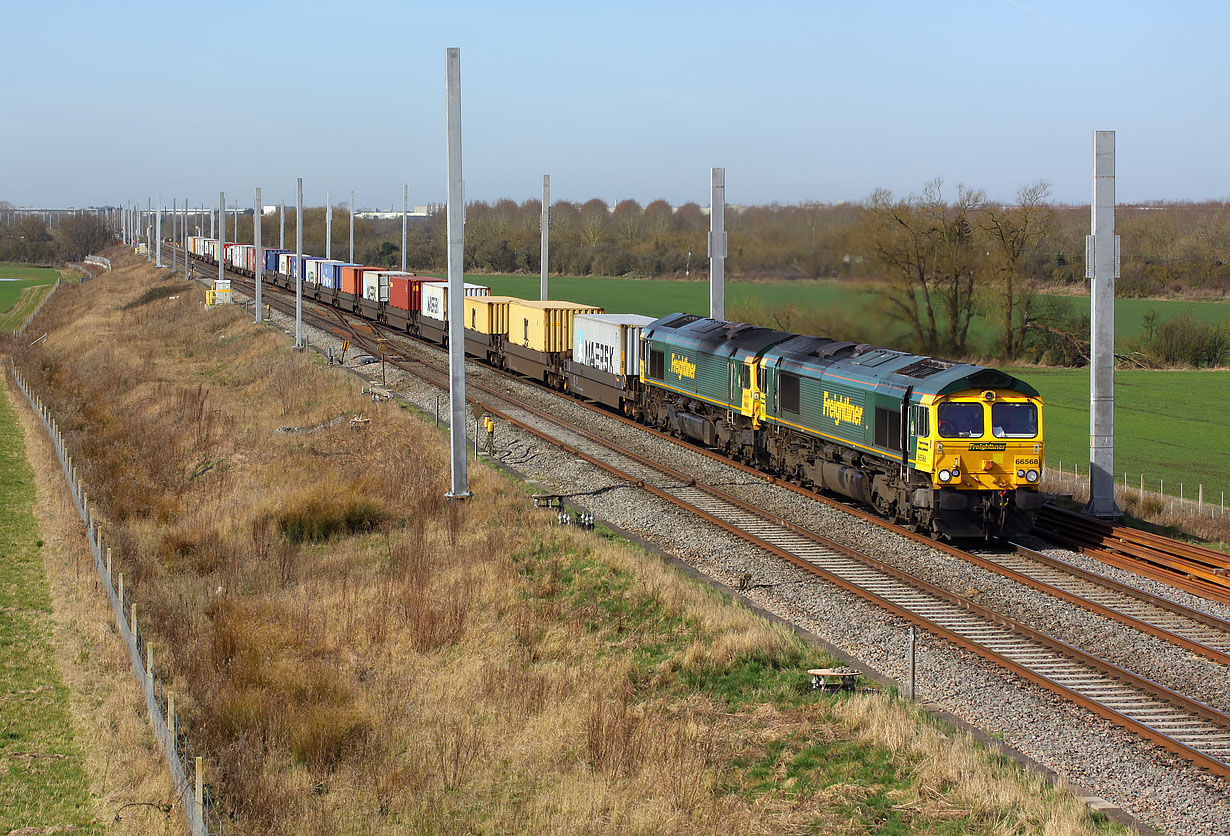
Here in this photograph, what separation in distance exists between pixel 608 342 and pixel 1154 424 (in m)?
22.1

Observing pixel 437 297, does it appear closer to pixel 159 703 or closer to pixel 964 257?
pixel 964 257

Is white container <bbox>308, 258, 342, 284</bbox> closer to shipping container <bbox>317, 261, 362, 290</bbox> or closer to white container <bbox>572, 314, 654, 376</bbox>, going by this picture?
shipping container <bbox>317, 261, 362, 290</bbox>

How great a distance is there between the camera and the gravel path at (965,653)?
36.4ft

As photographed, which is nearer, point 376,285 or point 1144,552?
point 1144,552

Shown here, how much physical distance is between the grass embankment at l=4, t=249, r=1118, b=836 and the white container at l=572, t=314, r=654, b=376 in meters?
7.83

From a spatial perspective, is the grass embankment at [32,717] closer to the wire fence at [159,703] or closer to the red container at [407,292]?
the wire fence at [159,703]

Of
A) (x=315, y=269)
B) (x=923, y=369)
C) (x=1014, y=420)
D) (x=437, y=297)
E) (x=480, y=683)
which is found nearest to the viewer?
(x=480, y=683)

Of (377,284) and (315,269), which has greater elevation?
(315,269)

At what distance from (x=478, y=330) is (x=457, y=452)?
2319 centimetres

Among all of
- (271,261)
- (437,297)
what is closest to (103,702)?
(437,297)

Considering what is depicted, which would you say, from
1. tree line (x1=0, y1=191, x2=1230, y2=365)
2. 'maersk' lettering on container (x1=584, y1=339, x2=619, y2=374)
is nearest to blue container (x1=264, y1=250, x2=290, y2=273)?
tree line (x1=0, y1=191, x2=1230, y2=365)

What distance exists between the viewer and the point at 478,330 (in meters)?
46.2

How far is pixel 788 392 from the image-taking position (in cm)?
2519

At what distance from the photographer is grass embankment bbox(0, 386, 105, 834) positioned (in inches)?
Result: 490
